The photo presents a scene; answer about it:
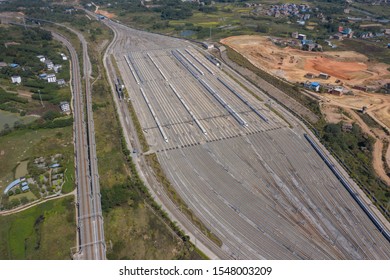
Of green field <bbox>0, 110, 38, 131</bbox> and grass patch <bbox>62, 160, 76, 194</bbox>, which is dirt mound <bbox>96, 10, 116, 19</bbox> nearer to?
green field <bbox>0, 110, 38, 131</bbox>

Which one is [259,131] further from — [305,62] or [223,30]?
[223,30]

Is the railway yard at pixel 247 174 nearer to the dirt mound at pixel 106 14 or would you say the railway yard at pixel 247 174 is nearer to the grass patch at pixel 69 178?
the grass patch at pixel 69 178

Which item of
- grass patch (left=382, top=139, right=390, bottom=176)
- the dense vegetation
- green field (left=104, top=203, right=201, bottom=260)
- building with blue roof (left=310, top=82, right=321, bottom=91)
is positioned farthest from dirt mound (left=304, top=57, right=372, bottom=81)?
green field (left=104, top=203, right=201, bottom=260)

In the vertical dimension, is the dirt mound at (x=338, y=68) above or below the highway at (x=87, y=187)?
above

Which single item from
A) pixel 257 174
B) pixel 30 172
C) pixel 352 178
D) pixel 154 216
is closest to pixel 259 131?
pixel 257 174

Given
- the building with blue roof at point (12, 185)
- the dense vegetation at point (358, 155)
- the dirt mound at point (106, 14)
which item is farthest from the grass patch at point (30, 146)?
the dirt mound at point (106, 14)

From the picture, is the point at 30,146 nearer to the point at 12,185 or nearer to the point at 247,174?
the point at 12,185
